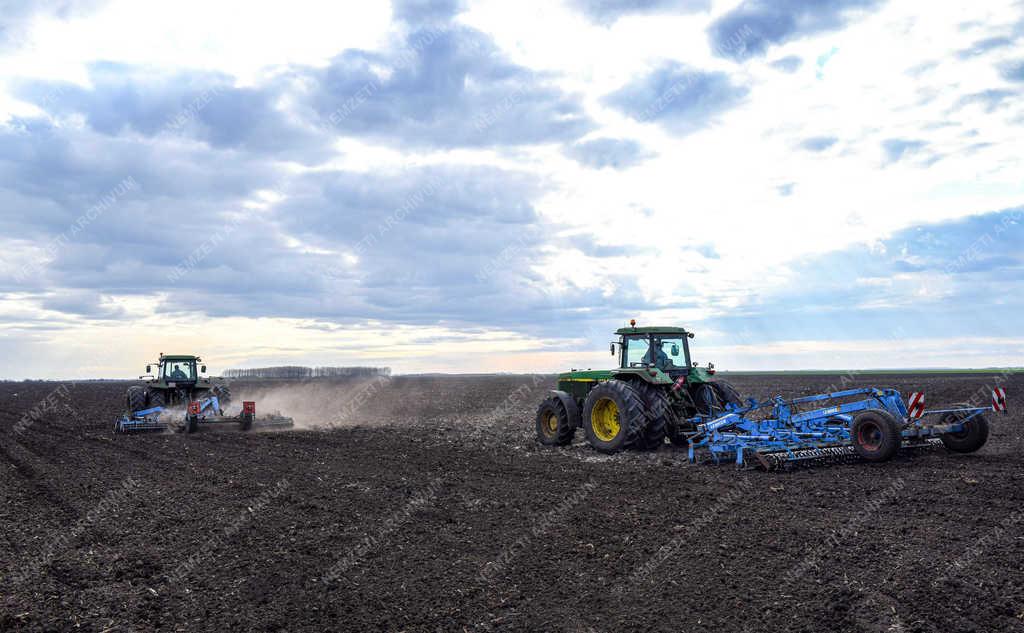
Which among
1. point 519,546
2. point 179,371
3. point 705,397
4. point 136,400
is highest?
point 179,371

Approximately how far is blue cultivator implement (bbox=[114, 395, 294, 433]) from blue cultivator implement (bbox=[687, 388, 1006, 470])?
12.0 metres

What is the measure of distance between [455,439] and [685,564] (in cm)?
1073

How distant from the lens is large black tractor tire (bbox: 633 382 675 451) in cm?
1332

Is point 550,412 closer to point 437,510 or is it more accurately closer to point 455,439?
point 455,439

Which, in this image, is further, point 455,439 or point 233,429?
point 233,429

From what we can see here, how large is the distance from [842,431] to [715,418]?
1.99m

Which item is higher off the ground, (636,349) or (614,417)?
(636,349)

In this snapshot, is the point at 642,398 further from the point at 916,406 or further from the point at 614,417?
the point at 916,406

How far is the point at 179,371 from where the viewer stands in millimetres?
22344

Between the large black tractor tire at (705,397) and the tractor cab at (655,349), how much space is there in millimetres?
413

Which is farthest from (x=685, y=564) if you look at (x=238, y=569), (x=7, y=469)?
(x=7, y=469)

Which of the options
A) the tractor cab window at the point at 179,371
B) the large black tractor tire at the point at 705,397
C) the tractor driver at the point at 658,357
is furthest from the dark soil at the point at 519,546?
the tractor cab window at the point at 179,371

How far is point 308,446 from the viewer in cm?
1603

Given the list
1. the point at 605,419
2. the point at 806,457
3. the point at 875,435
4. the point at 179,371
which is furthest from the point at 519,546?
the point at 179,371
